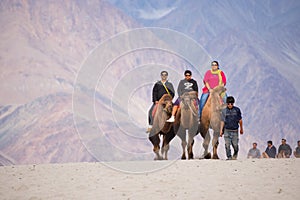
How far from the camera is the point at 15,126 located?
141 meters

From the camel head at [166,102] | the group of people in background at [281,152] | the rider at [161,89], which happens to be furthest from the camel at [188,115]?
the group of people in background at [281,152]

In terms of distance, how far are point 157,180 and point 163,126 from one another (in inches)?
176

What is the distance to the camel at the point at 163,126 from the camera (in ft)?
58.1

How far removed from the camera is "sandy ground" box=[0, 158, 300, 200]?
12383 mm

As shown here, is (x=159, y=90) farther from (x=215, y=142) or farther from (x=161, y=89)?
(x=215, y=142)

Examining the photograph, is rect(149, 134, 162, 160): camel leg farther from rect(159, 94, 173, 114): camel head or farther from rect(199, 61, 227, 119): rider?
rect(199, 61, 227, 119): rider

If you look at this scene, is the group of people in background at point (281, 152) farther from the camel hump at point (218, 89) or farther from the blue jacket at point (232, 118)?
the blue jacket at point (232, 118)

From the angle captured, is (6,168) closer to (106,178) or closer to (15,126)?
(106,178)

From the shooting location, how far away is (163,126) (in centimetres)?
1792

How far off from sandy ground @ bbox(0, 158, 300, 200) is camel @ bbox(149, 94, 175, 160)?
1883 mm

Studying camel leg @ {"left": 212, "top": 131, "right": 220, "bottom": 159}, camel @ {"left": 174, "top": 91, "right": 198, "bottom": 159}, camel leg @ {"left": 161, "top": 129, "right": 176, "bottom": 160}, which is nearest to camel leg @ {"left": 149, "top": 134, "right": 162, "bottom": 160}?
camel leg @ {"left": 161, "top": 129, "right": 176, "bottom": 160}

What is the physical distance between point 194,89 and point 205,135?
5.00 feet

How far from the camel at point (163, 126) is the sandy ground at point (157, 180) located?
6.18 feet

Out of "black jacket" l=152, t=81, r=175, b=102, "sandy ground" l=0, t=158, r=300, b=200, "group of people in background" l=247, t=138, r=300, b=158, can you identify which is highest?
"black jacket" l=152, t=81, r=175, b=102
